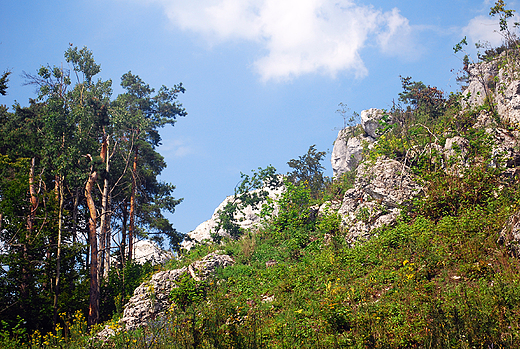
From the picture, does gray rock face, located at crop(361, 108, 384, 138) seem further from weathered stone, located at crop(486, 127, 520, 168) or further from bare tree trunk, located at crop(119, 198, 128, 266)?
bare tree trunk, located at crop(119, 198, 128, 266)

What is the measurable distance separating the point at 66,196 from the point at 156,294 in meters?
10.3

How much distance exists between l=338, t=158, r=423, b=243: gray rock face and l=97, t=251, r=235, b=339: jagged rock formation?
5282mm

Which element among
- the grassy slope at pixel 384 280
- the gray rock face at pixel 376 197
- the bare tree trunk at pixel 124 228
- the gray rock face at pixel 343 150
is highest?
the gray rock face at pixel 343 150

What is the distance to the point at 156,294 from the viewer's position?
1195 centimetres

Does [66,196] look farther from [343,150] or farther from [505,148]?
[343,150]

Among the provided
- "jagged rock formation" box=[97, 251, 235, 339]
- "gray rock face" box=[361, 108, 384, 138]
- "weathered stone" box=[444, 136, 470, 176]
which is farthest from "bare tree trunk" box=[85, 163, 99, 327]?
"gray rock face" box=[361, 108, 384, 138]

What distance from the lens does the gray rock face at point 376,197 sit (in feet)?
40.3

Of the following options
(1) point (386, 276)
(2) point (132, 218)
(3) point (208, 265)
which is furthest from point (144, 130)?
(1) point (386, 276)

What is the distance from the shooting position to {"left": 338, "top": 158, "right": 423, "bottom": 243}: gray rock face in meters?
12.3

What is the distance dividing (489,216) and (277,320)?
22.2 feet

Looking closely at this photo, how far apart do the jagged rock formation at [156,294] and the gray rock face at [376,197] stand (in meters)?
5.28

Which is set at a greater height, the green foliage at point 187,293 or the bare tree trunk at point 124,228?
the bare tree trunk at point 124,228

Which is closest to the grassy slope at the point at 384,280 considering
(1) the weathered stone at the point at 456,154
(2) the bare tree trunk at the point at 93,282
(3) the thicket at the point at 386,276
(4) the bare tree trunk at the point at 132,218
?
(3) the thicket at the point at 386,276

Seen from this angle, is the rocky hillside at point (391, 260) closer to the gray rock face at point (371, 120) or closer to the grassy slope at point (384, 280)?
the grassy slope at point (384, 280)
